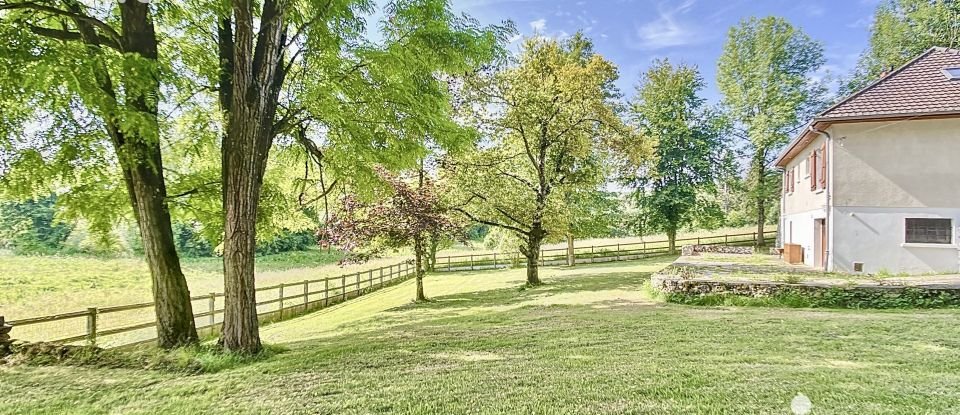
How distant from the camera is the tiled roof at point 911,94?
10.5 m

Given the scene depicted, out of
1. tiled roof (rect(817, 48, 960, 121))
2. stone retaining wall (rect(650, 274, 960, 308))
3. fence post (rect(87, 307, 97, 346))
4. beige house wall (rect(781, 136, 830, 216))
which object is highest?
tiled roof (rect(817, 48, 960, 121))

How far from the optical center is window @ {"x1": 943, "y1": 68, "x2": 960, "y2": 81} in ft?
36.8

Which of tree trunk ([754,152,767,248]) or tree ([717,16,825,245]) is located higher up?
tree ([717,16,825,245])

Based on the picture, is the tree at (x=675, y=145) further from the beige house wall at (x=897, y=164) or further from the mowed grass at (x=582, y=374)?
the mowed grass at (x=582, y=374)

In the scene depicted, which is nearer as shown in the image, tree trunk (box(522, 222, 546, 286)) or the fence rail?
the fence rail

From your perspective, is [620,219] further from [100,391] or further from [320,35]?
[100,391]

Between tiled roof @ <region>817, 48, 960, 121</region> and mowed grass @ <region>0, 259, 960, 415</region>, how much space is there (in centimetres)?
602

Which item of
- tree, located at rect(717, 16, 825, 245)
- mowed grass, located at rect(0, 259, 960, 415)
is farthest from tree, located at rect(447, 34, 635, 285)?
tree, located at rect(717, 16, 825, 245)

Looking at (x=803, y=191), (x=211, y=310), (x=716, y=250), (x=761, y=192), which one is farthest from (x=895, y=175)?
(x=211, y=310)

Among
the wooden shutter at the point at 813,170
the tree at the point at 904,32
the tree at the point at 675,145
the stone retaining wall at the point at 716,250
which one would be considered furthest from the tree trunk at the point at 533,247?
the tree at the point at 904,32

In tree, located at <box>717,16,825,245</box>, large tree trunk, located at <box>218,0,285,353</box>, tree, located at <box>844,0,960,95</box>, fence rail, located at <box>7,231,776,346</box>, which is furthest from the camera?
tree, located at <box>717,16,825,245</box>

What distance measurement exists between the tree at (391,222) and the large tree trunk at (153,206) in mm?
6102

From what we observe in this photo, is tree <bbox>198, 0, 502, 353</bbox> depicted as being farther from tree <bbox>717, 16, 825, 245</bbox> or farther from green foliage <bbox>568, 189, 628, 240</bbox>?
tree <bbox>717, 16, 825, 245</bbox>

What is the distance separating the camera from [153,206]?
605 cm
